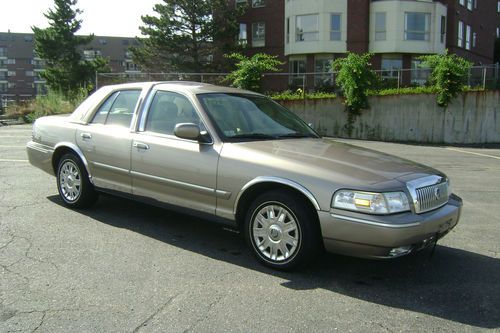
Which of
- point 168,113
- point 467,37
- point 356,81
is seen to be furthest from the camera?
point 467,37

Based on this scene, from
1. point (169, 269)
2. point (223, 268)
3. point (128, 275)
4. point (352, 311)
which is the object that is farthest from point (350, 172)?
point (128, 275)

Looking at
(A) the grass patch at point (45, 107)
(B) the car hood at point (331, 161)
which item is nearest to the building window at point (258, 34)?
(A) the grass patch at point (45, 107)

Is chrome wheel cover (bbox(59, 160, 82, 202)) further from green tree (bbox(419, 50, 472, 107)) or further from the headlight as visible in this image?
green tree (bbox(419, 50, 472, 107))

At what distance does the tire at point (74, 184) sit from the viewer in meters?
6.38

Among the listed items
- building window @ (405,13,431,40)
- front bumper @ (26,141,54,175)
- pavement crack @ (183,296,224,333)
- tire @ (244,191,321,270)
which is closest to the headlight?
tire @ (244,191,321,270)

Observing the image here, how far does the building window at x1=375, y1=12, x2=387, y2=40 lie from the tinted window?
31942 millimetres

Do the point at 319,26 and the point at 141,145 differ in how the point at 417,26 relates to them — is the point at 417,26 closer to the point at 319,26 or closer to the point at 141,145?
the point at 319,26

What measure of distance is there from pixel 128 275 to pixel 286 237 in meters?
1.41

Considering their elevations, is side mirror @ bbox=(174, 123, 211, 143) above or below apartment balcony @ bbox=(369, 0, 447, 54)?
below

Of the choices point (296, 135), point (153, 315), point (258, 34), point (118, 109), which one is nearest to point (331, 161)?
point (296, 135)

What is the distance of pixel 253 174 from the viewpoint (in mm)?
4574

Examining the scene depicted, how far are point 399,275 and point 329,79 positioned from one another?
19.6m

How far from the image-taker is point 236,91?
19.4 ft

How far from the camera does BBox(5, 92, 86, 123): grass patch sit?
27.3m
